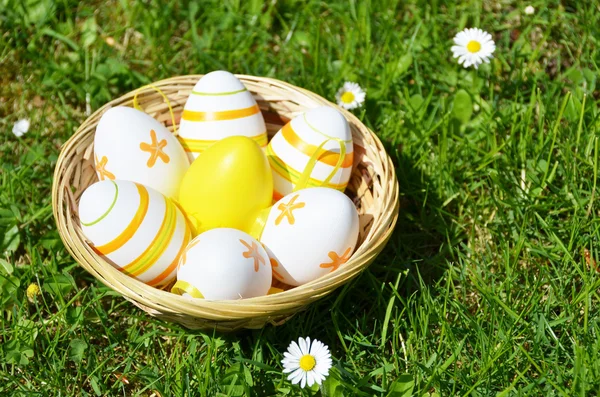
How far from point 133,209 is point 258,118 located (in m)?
0.41

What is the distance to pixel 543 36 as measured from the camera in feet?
6.74

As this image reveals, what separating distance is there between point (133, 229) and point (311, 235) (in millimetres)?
355

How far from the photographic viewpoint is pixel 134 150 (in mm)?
1535

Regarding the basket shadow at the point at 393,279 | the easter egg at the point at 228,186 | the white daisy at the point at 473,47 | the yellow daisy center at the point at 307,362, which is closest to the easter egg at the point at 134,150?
the easter egg at the point at 228,186

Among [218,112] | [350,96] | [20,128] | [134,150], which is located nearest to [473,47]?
[350,96]

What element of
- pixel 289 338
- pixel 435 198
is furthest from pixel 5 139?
pixel 435 198

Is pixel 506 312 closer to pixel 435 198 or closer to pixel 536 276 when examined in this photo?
pixel 536 276

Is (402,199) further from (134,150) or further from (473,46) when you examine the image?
(134,150)

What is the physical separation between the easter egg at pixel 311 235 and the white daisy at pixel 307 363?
16cm

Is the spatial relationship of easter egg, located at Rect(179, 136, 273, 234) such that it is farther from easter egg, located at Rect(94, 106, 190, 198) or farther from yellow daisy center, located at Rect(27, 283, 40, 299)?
yellow daisy center, located at Rect(27, 283, 40, 299)

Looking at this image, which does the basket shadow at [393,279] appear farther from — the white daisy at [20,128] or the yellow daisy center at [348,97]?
the white daisy at [20,128]

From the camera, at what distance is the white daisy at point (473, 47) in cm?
186

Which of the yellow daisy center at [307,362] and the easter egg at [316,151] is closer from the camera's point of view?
the yellow daisy center at [307,362]

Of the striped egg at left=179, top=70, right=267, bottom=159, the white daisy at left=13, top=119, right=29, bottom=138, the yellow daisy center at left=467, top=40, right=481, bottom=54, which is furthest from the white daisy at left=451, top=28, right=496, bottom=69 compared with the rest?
the white daisy at left=13, top=119, right=29, bottom=138
